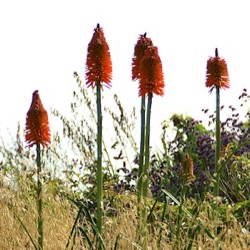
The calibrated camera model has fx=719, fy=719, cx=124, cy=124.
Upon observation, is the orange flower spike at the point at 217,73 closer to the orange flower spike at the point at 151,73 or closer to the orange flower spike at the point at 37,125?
the orange flower spike at the point at 151,73

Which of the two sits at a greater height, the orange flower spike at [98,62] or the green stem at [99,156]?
the orange flower spike at [98,62]

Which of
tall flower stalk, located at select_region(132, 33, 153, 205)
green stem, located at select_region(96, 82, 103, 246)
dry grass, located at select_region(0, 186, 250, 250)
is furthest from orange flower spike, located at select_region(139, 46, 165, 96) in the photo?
dry grass, located at select_region(0, 186, 250, 250)

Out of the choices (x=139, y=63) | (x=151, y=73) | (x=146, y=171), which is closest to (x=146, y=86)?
(x=151, y=73)

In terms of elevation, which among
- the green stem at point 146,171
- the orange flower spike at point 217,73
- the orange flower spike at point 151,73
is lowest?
the green stem at point 146,171

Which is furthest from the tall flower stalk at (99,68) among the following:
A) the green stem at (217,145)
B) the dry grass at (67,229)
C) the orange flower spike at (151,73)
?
the dry grass at (67,229)

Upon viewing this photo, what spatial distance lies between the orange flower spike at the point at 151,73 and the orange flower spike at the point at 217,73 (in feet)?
2.12

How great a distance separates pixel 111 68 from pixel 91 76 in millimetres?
134

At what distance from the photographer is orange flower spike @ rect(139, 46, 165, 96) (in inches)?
167

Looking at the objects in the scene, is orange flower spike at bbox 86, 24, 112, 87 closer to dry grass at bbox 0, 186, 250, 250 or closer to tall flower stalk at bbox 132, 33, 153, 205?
tall flower stalk at bbox 132, 33, 153, 205

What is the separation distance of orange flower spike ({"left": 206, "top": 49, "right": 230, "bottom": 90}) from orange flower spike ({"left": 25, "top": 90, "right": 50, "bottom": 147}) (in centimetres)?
122

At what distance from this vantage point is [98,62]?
4223 mm

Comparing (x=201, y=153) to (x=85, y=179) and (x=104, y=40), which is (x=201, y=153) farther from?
(x=104, y=40)

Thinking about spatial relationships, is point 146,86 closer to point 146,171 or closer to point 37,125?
point 146,171

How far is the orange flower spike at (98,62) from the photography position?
4.21 metres
